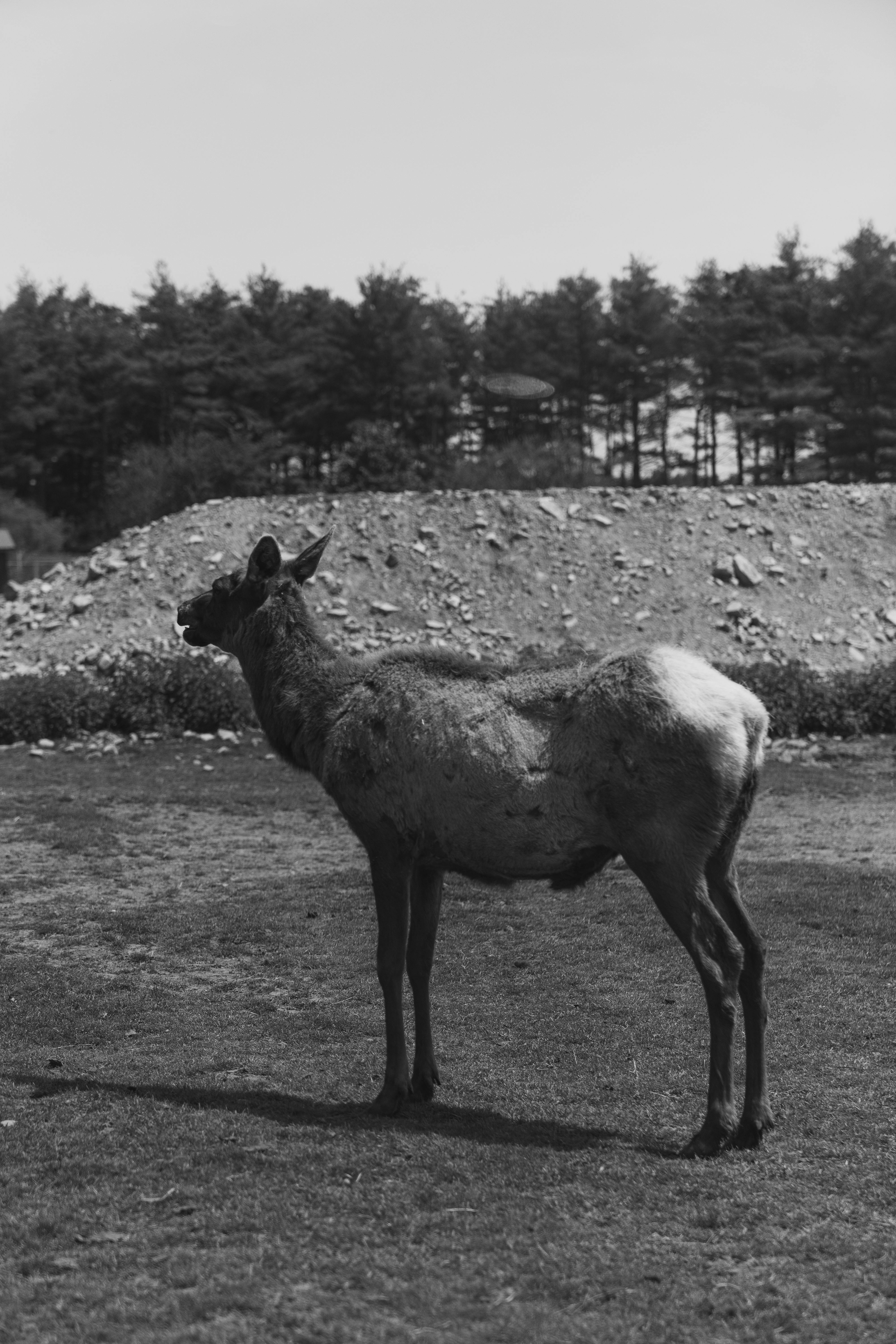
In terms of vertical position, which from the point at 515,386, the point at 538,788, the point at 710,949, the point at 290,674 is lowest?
the point at 710,949

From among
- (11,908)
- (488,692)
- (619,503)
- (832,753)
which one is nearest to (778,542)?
(619,503)

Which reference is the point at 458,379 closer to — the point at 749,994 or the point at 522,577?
the point at 522,577

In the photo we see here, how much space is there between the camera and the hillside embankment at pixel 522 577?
82.0ft

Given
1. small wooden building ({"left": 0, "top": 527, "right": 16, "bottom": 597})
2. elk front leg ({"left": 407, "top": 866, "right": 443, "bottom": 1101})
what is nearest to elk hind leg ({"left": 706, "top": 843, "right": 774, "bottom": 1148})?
elk front leg ({"left": 407, "top": 866, "right": 443, "bottom": 1101})

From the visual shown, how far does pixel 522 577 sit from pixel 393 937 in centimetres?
2106

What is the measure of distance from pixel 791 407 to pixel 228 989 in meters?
49.7

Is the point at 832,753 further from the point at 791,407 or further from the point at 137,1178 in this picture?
the point at 791,407

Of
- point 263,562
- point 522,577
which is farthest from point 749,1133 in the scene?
point 522,577

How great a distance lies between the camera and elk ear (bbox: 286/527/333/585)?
24.1 ft

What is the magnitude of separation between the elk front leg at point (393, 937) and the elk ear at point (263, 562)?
1775mm

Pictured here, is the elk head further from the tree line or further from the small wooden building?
the tree line

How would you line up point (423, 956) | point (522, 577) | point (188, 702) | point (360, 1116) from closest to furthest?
point (360, 1116), point (423, 956), point (188, 702), point (522, 577)

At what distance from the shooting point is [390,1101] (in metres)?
6.51

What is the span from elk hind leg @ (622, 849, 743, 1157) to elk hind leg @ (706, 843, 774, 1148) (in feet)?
0.27
